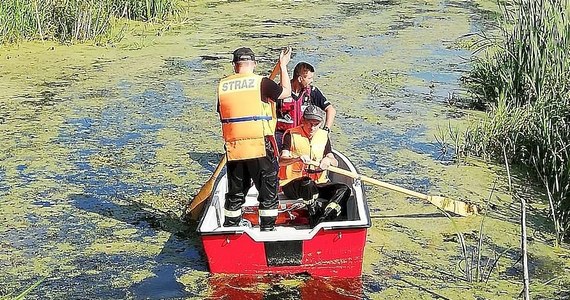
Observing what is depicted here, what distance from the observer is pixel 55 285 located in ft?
12.0

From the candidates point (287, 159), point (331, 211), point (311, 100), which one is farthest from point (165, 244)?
point (311, 100)

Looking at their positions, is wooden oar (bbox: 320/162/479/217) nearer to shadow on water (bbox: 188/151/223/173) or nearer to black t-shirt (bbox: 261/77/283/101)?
black t-shirt (bbox: 261/77/283/101)

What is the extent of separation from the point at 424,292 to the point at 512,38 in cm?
304

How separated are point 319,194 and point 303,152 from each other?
0.71ft

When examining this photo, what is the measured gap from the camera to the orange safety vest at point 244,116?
3680 mm

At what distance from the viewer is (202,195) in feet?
13.9

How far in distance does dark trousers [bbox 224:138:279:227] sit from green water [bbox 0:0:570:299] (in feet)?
1.04

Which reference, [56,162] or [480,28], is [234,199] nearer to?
[56,162]

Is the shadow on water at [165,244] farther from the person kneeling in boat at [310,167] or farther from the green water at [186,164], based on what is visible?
the person kneeling in boat at [310,167]

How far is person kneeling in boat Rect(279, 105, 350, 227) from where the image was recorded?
4023 millimetres

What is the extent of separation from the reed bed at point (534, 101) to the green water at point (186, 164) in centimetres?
19

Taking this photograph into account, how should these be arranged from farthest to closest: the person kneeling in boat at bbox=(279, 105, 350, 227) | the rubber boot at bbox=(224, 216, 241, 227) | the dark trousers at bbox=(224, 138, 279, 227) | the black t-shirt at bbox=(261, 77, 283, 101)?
the person kneeling in boat at bbox=(279, 105, 350, 227), the rubber boot at bbox=(224, 216, 241, 227), the dark trousers at bbox=(224, 138, 279, 227), the black t-shirt at bbox=(261, 77, 283, 101)

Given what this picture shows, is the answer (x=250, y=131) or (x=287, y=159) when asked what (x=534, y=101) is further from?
(x=250, y=131)

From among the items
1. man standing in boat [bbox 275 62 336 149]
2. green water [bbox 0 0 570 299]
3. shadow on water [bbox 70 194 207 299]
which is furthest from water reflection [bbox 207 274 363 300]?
man standing in boat [bbox 275 62 336 149]
